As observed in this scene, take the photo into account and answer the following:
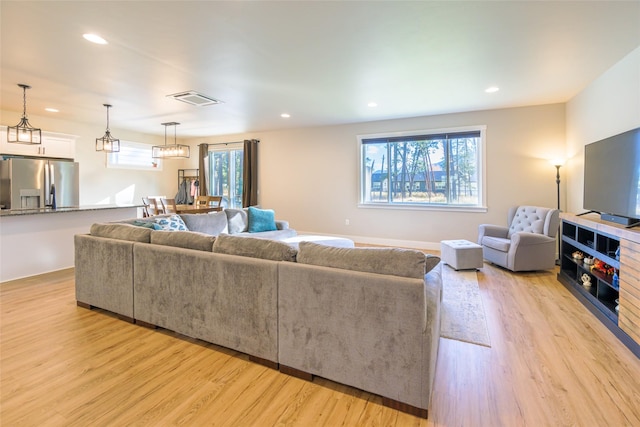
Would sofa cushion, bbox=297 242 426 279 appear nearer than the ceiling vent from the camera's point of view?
Yes

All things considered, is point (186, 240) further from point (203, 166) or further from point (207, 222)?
point (203, 166)

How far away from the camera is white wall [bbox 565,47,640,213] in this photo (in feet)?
10.1

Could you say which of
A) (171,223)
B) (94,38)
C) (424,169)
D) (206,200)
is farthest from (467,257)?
(206,200)

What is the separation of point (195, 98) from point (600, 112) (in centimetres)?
537

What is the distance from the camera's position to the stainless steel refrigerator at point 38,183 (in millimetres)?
4965

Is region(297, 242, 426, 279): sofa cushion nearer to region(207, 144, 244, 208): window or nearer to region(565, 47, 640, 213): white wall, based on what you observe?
region(565, 47, 640, 213): white wall

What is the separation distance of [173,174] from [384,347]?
8409 mm

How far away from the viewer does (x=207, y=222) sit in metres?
4.53

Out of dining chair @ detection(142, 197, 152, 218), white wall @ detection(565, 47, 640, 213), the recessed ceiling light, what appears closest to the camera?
the recessed ceiling light

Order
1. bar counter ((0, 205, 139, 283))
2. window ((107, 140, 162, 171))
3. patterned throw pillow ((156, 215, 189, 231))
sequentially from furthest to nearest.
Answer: window ((107, 140, 162, 171)), bar counter ((0, 205, 139, 283)), patterned throw pillow ((156, 215, 189, 231))

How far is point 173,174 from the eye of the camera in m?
8.56

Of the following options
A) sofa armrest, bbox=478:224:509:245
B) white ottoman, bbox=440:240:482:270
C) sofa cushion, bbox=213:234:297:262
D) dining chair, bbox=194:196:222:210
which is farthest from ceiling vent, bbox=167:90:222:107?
sofa armrest, bbox=478:224:509:245

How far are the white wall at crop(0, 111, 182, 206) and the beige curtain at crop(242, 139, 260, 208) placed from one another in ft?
8.16

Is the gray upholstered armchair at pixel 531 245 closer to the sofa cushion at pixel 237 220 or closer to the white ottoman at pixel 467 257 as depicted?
the white ottoman at pixel 467 257
